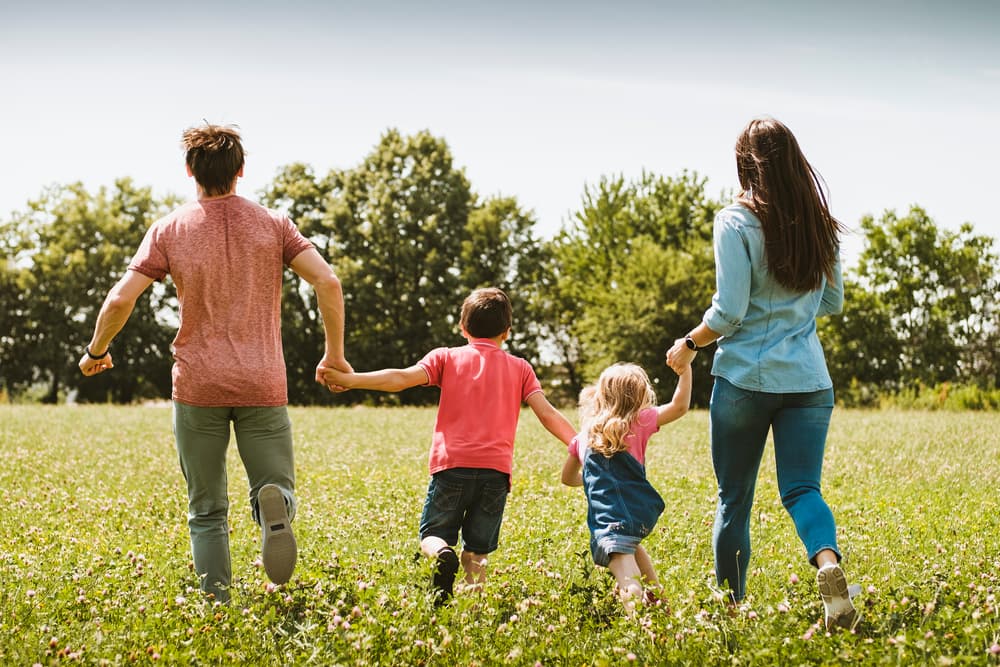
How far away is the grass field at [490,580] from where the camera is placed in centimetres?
403

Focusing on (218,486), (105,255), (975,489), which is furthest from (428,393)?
(218,486)

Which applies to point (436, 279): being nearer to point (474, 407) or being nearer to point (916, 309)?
point (916, 309)

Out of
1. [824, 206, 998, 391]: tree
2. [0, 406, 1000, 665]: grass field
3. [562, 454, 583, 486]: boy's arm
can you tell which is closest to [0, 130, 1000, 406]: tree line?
[824, 206, 998, 391]: tree

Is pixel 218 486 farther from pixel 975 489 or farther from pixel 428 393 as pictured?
pixel 428 393

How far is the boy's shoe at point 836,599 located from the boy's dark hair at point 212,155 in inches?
141

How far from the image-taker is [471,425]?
5117 mm

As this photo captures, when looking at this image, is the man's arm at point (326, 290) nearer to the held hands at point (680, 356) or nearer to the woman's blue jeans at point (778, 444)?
the held hands at point (680, 356)

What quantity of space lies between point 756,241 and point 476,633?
237 cm

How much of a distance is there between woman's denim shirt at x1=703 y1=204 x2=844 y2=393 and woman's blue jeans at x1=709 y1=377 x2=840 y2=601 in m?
0.08

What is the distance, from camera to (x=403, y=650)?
3.98 m

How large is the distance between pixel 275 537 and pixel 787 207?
3087mm

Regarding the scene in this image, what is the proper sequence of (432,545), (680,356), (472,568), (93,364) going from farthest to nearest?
(472,568)
(93,364)
(432,545)
(680,356)

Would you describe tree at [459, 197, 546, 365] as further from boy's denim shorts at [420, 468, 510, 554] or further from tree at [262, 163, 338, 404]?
boy's denim shorts at [420, 468, 510, 554]

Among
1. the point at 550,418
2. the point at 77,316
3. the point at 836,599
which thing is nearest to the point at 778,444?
the point at 836,599
